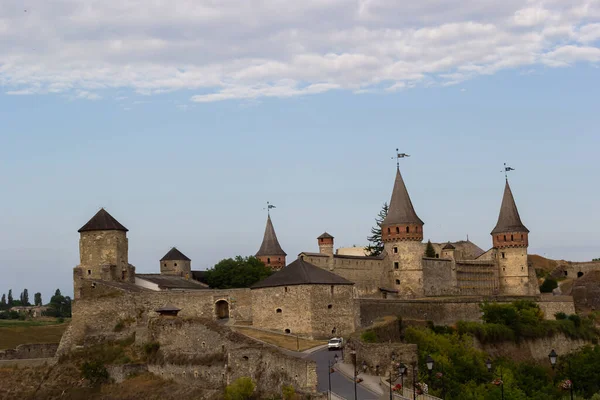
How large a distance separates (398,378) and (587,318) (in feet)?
127

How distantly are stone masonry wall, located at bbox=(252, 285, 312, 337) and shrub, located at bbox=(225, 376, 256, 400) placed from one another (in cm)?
1080

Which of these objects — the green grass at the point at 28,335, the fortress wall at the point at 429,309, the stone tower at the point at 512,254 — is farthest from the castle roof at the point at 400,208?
the green grass at the point at 28,335

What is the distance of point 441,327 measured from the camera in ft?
212

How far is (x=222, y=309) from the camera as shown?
208 ft

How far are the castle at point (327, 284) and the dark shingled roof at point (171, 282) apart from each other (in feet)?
0.45

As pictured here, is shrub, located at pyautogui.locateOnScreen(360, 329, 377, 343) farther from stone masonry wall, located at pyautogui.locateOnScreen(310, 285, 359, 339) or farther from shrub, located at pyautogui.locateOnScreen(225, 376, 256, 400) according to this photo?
shrub, located at pyautogui.locateOnScreen(225, 376, 256, 400)

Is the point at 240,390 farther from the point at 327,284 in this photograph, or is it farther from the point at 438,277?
the point at 438,277

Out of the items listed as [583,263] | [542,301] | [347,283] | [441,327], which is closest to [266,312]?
[347,283]

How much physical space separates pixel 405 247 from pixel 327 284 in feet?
69.6

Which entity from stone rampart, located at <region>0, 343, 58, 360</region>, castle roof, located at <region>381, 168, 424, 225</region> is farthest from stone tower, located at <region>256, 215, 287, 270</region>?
stone rampart, located at <region>0, 343, 58, 360</region>

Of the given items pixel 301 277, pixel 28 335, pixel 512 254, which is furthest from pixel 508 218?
pixel 28 335

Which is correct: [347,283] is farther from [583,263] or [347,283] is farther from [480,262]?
[583,263]

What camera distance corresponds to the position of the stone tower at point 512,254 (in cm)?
8544

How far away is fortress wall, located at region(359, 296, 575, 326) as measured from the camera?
63.7m
